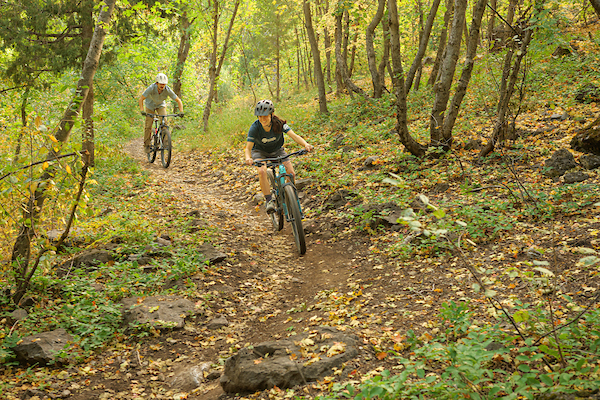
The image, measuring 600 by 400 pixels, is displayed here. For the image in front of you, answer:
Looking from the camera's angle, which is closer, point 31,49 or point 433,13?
point 31,49

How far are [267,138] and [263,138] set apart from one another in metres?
0.07

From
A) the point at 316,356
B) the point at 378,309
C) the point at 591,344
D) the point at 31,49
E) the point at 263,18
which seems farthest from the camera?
the point at 263,18

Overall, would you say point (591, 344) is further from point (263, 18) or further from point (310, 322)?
point (263, 18)

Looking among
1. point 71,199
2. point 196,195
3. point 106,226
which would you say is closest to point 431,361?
point 71,199

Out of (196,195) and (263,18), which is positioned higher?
(263,18)

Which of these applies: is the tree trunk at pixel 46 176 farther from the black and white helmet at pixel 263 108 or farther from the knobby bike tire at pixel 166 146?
the knobby bike tire at pixel 166 146

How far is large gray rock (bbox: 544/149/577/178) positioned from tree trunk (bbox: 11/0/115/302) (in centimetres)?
723

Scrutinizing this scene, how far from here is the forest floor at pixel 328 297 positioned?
358cm

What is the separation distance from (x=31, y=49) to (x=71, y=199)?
7.55 meters

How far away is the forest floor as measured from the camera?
11.8 ft

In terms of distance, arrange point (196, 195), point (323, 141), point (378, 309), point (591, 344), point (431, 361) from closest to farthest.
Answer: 1. point (591, 344)
2. point (431, 361)
3. point (378, 309)
4. point (196, 195)
5. point (323, 141)

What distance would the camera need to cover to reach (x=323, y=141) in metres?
12.6

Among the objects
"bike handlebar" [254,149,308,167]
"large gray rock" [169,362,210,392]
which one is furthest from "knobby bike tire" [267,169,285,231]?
"large gray rock" [169,362,210,392]

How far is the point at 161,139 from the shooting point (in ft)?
37.8
